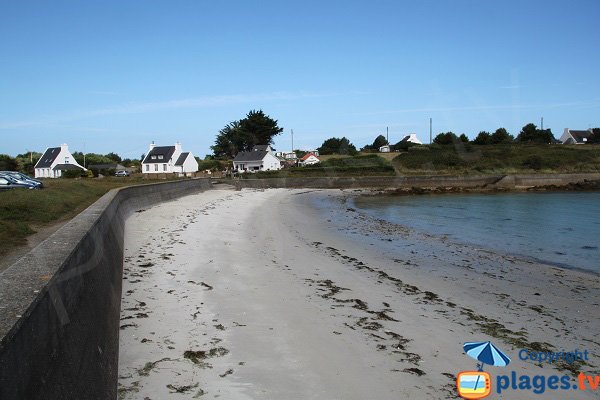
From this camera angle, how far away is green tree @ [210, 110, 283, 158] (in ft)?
288

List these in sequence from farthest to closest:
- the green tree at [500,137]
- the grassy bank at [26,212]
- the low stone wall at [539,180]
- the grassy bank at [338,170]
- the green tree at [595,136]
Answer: the green tree at [595,136]
the green tree at [500,137]
the grassy bank at [338,170]
the low stone wall at [539,180]
the grassy bank at [26,212]

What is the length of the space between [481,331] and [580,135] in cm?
11047

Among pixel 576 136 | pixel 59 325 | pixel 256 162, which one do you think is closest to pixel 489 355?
pixel 59 325

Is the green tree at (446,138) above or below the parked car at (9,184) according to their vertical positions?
above

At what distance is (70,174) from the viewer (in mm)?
55750

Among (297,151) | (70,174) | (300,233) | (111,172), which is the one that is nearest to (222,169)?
(111,172)

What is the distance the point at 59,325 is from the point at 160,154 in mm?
74516

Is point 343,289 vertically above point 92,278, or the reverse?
point 92,278

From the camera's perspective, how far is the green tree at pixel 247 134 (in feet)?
288

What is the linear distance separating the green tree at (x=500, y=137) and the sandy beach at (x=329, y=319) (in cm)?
8177

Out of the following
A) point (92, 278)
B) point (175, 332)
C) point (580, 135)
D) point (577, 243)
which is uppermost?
point (580, 135)

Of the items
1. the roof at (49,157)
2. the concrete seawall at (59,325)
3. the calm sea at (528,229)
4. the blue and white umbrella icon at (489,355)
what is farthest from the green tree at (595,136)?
the concrete seawall at (59,325)

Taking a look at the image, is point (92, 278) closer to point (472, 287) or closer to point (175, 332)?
point (175, 332)

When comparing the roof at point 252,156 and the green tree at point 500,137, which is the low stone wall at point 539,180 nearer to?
the green tree at point 500,137
